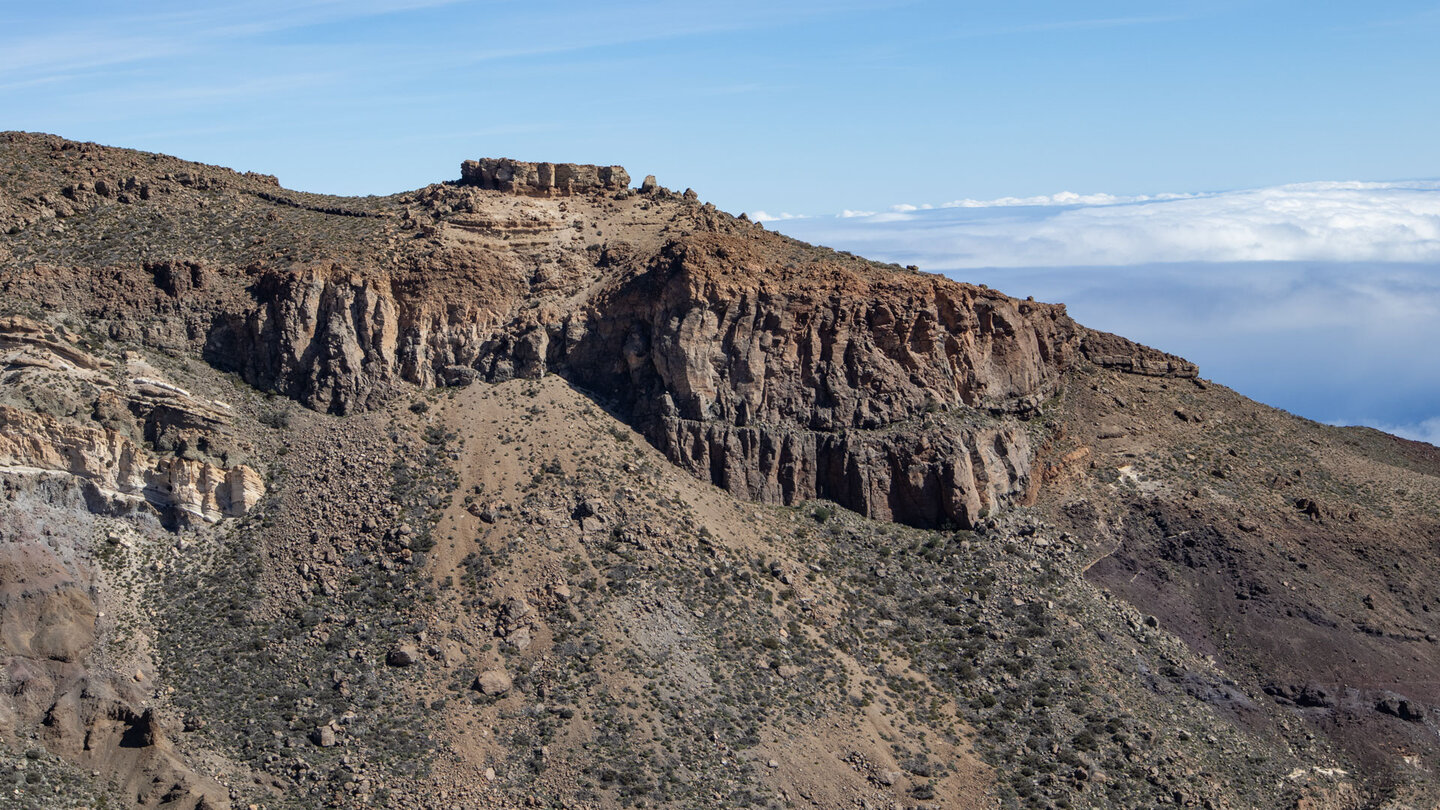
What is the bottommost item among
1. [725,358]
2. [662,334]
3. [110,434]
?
[110,434]

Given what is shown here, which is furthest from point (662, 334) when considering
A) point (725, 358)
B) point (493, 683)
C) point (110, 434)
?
point (110, 434)

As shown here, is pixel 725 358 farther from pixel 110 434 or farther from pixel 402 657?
pixel 110 434

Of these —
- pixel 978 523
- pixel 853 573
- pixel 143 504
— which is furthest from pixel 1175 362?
pixel 143 504

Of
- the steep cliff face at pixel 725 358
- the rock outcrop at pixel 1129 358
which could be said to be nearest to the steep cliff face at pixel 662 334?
the steep cliff face at pixel 725 358

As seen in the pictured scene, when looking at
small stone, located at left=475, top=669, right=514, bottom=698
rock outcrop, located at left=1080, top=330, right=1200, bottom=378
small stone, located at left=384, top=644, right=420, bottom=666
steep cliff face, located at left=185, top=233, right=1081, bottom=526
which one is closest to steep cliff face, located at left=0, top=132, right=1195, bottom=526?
steep cliff face, located at left=185, top=233, right=1081, bottom=526

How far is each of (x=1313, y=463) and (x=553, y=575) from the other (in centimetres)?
4050

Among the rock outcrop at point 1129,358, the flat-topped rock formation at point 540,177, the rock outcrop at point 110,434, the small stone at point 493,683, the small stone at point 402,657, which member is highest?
the flat-topped rock formation at point 540,177

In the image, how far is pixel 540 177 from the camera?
7925 cm

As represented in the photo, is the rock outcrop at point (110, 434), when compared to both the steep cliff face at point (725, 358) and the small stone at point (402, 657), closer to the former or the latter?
the steep cliff face at point (725, 358)

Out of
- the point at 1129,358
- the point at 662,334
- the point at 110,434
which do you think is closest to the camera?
the point at 110,434

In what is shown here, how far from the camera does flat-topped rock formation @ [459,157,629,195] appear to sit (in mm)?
79125

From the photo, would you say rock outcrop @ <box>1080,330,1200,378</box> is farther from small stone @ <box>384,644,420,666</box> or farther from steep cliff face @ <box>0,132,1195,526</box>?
small stone @ <box>384,644,420,666</box>

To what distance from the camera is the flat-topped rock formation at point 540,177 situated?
260 feet

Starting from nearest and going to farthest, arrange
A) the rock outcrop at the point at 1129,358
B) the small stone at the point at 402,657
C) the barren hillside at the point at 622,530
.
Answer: the barren hillside at the point at 622,530 → the small stone at the point at 402,657 → the rock outcrop at the point at 1129,358
